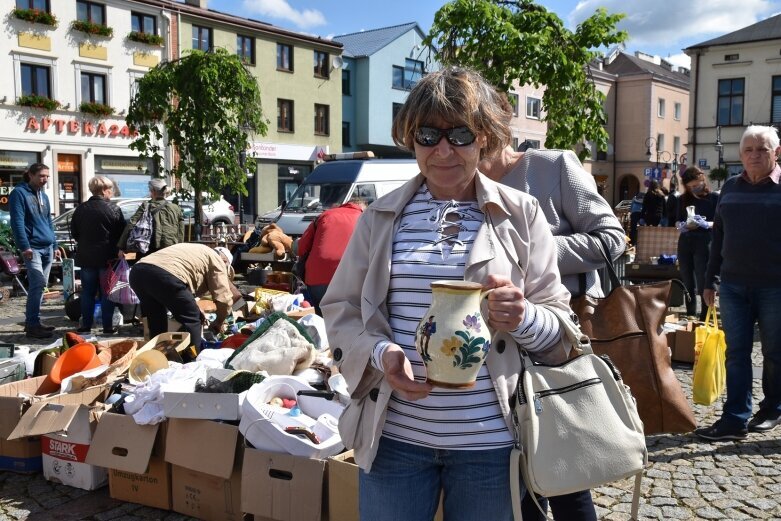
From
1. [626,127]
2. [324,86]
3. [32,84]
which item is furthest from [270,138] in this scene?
[626,127]

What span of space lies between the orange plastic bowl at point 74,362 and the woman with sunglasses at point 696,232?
6.55 meters

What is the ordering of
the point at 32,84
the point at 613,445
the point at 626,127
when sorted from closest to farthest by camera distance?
the point at 613,445 < the point at 32,84 < the point at 626,127

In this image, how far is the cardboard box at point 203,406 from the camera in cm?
348

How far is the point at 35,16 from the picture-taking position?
975 inches

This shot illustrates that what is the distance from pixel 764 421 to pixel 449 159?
383cm

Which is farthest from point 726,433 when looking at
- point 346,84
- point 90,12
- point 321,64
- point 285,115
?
point 346,84

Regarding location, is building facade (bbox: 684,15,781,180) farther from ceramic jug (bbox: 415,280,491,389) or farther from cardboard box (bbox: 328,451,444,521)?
ceramic jug (bbox: 415,280,491,389)

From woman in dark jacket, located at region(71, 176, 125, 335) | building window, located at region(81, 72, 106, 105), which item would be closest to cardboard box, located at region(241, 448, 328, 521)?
woman in dark jacket, located at region(71, 176, 125, 335)

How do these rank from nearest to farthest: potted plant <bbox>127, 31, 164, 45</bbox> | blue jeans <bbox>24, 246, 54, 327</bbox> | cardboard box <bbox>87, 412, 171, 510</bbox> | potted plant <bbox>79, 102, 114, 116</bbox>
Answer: cardboard box <bbox>87, 412, 171, 510</bbox>, blue jeans <bbox>24, 246, 54, 327</bbox>, potted plant <bbox>79, 102, 114, 116</bbox>, potted plant <bbox>127, 31, 164, 45</bbox>

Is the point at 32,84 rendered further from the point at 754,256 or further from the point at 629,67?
the point at 629,67

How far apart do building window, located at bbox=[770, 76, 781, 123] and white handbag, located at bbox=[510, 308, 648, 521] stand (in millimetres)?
37693

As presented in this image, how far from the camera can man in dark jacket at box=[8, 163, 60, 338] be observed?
7.59 m

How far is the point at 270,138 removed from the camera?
106 ft

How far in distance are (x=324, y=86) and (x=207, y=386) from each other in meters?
32.0
